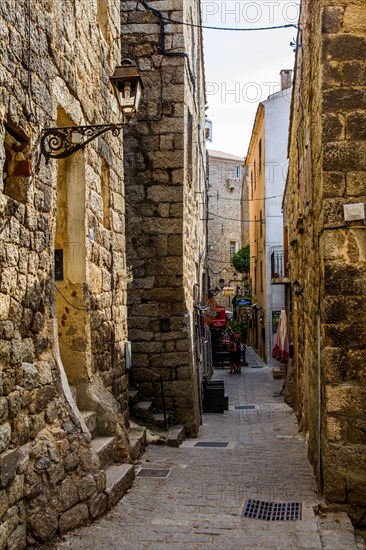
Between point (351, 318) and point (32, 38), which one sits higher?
point (32, 38)

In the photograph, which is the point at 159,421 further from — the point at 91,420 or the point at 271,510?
the point at 271,510

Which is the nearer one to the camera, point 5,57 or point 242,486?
point 5,57

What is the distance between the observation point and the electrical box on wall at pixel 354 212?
525 cm

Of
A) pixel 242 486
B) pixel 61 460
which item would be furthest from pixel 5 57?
pixel 242 486

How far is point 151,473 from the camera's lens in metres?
6.37

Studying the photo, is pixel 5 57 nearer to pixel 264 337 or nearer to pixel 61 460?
pixel 61 460

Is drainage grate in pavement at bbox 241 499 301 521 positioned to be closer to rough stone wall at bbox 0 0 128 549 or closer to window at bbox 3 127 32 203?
rough stone wall at bbox 0 0 128 549

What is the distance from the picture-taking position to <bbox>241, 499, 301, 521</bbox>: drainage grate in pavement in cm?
499

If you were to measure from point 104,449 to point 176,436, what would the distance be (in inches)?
110

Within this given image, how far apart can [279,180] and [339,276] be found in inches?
717

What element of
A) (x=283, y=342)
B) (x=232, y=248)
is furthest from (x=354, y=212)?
(x=232, y=248)

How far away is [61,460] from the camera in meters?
4.34

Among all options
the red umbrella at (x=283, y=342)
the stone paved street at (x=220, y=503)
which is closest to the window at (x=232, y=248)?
the red umbrella at (x=283, y=342)

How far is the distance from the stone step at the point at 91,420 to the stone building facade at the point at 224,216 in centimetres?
3146
